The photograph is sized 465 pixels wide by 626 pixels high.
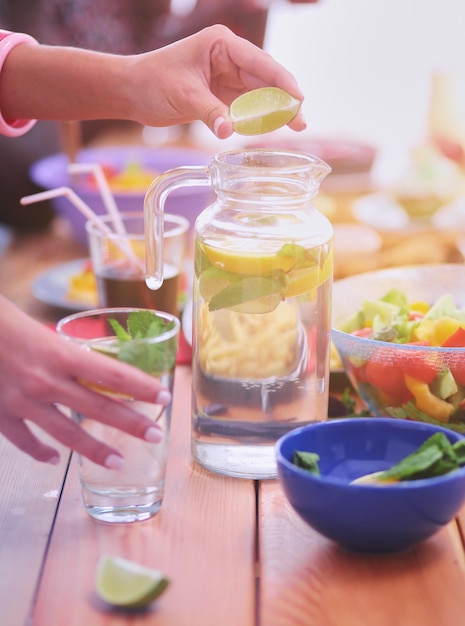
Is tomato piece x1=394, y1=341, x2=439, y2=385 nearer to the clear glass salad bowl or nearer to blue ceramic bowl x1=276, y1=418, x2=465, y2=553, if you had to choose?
the clear glass salad bowl

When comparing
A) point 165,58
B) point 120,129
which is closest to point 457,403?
point 165,58

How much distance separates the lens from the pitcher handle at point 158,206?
3.35 ft

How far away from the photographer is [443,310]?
3.90 ft

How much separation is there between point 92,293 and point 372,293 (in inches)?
21.4

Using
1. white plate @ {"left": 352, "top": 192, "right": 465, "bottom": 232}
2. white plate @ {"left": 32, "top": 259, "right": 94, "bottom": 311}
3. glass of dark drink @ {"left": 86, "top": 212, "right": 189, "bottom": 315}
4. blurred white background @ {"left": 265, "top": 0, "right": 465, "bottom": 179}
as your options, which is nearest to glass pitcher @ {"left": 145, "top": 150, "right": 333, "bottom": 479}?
glass of dark drink @ {"left": 86, "top": 212, "right": 189, "bottom": 315}

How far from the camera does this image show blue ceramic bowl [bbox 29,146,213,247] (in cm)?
193

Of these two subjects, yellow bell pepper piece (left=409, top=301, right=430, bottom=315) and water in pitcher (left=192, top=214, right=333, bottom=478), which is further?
yellow bell pepper piece (left=409, top=301, right=430, bottom=315)

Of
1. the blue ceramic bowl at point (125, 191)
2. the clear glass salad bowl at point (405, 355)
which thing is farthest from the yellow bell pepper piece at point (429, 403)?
the blue ceramic bowl at point (125, 191)

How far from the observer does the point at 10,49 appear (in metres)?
1.34

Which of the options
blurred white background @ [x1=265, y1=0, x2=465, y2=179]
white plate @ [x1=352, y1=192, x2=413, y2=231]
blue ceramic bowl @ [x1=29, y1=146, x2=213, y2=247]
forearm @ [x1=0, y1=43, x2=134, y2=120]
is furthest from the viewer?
blurred white background @ [x1=265, y1=0, x2=465, y2=179]

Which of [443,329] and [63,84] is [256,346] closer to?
[443,329]

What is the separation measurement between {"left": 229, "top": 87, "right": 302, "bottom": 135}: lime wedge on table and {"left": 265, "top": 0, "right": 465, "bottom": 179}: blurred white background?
15.4 ft

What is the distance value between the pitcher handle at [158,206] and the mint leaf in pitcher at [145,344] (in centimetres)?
10

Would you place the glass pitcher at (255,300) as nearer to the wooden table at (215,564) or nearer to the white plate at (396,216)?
the wooden table at (215,564)
